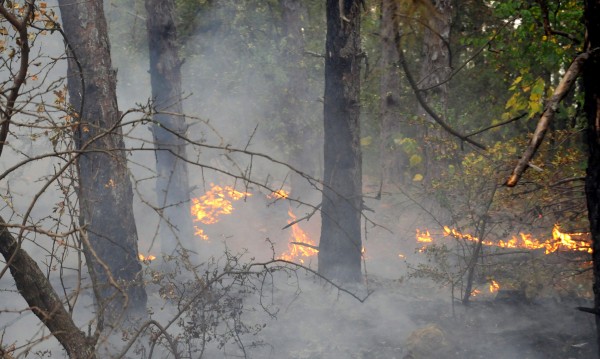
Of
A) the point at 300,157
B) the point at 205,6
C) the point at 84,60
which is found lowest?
the point at 84,60

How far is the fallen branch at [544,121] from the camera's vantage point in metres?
3.00

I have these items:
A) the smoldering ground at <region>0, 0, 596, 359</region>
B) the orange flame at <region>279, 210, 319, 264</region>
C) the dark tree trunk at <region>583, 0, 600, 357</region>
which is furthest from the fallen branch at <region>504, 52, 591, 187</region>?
the orange flame at <region>279, 210, 319, 264</region>

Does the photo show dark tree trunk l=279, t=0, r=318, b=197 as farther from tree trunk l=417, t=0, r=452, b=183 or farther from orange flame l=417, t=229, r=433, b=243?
orange flame l=417, t=229, r=433, b=243

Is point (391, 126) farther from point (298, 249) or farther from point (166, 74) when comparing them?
point (166, 74)

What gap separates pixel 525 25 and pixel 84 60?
25.5 feet

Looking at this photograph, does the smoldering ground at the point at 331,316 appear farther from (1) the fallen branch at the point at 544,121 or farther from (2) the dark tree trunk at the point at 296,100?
(2) the dark tree trunk at the point at 296,100

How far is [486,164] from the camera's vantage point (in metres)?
12.3

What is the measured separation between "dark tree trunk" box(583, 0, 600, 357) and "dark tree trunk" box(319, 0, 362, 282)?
6.36m

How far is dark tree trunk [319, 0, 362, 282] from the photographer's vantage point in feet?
35.7

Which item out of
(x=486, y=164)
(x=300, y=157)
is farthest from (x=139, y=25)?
(x=486, y=164)

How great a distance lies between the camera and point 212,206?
19.5 meters

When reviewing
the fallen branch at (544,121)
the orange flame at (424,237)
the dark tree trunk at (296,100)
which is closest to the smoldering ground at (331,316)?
the orange flame at (424,237)

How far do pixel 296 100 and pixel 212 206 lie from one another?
15.6ft

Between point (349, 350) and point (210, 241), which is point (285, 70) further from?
point (349, 350)
